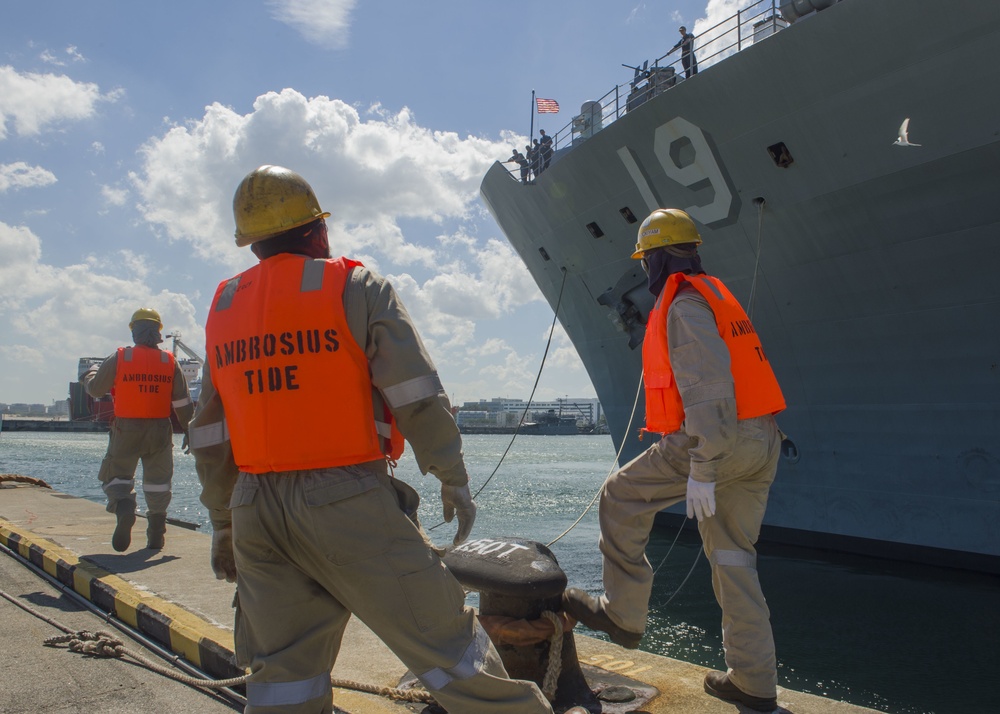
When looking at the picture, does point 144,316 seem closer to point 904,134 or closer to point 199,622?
point 199,622

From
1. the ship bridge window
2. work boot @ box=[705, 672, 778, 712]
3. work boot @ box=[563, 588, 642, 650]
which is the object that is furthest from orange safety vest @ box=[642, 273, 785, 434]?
the ship bridge window

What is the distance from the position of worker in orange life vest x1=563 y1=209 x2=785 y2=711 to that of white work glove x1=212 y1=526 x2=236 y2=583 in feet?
4.39

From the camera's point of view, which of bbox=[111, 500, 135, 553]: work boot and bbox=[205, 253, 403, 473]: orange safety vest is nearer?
bbox=[205, 253, 403, 473]: orange safety vest

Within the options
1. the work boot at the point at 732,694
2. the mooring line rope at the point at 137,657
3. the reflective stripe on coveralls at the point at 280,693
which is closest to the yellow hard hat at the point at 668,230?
the work boot at the point at 732,694

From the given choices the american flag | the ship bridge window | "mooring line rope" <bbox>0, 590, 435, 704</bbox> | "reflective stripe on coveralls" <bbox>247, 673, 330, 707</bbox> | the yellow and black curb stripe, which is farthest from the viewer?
the american flag

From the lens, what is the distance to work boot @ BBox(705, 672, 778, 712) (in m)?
2.68

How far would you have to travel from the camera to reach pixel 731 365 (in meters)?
2.85

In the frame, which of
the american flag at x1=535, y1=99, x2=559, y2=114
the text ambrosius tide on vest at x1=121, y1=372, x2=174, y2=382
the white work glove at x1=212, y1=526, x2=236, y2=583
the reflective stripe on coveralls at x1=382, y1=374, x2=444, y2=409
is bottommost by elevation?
the white work glove at x1=212, y1=526, x2=236, y2=583

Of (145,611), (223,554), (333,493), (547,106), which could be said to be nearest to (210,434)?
(223,554)

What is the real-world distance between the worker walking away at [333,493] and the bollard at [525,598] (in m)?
0.79

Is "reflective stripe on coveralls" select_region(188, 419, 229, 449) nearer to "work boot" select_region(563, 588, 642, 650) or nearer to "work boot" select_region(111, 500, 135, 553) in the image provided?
"work boot" select_region(563, 588, 642, 650)

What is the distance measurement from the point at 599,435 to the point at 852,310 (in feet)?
299

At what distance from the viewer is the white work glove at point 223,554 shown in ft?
7.20

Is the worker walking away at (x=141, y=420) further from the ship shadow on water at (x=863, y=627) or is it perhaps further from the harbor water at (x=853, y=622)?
the ship shadow on water at (x=863, y=627)
